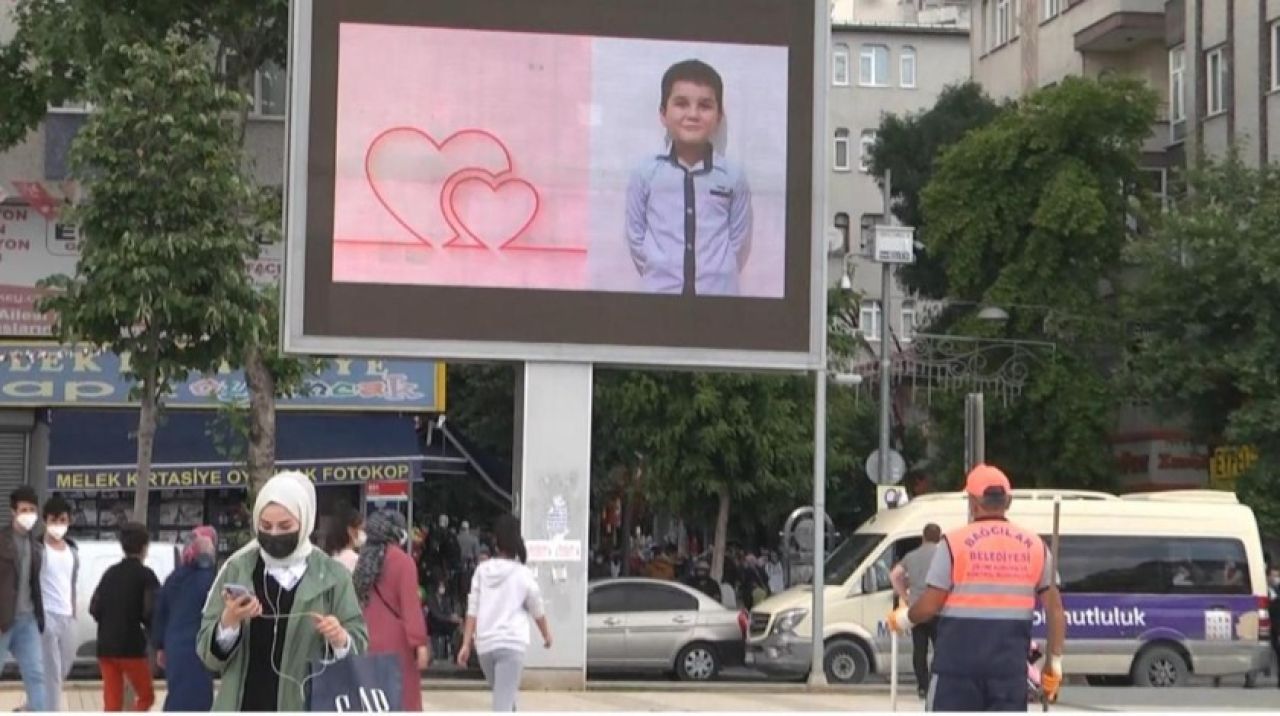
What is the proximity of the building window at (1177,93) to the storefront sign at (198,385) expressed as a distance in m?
18.2

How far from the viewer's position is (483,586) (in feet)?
47.5

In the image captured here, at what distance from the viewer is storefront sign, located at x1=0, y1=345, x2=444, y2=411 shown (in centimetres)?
3328

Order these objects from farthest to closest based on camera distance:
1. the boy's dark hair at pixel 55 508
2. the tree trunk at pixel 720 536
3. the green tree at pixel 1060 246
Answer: the green tree at pixel 1060 246 < the tree trunk at pixel 720 536 < the boy's dark hair at pixel 55 508

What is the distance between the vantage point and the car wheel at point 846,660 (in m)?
28.1

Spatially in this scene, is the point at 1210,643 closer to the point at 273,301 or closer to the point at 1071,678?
the point at 1071,678

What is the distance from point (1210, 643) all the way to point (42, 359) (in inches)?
668

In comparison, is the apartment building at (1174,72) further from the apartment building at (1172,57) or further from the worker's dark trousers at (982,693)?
the worker's dark trousers at (982,693)

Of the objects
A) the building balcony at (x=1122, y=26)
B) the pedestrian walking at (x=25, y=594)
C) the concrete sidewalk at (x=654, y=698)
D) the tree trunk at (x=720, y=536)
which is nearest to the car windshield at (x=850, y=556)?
the concrete sidewalk at (x=654, y=698)

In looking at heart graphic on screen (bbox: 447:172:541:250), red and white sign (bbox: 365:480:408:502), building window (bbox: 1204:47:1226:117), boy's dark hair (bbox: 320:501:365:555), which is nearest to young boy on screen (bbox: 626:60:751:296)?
heart graphic on screen (bbox: 447:172:541:250)

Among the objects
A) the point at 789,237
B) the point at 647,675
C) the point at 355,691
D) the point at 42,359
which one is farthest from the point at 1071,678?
the point at 355,691

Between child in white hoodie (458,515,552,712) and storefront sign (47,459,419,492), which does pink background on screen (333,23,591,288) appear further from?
storefront sign (47,459,419,492)

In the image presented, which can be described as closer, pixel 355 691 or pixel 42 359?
pixel 355 691

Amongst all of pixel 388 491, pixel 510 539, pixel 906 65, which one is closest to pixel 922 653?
pixel 510 539

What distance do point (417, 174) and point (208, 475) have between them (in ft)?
40.6
